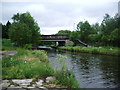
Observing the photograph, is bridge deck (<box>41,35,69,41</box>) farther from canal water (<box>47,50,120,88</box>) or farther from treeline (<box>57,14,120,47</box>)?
canal water (<box>47,50,120,88</box>)

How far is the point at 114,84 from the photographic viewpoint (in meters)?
9.10

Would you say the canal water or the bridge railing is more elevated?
the bridge railing

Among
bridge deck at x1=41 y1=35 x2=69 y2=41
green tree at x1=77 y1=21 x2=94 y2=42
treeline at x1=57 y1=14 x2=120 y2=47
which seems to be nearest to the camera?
treeline at x1=57 y1=14 x2=120 y2=47

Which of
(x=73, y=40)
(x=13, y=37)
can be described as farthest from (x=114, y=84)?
(x=73, y=40)

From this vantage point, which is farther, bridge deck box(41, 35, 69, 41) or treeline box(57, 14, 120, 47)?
bridge deck box(41, 35, 69, 41)

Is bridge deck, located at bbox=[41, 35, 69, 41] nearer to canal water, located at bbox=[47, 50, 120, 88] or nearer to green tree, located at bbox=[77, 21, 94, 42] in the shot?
green tree, located at bbox=[77, 21, 94, 42]

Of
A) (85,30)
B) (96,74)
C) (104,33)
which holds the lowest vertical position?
(96,74)

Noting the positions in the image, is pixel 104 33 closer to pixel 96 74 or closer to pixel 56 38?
pixel 56 38

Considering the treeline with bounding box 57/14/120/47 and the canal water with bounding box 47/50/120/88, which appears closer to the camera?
the canal water with bounding box 47/50/120/88

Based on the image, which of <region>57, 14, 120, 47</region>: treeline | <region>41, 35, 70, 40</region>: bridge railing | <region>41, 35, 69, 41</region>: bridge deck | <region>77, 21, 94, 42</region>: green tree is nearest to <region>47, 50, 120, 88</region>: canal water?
<region>57, 14, 120, 47</region>: treeline

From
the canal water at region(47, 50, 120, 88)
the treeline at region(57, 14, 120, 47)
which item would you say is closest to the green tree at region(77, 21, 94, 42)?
the treeline at region(57, 14, 120, 47)

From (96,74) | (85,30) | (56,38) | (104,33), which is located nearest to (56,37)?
(56,38)

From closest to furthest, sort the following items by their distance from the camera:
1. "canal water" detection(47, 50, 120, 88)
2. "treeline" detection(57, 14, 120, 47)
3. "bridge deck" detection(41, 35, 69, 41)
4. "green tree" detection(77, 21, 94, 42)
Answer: "canal water" detection(47, 50, 120, 88) < "treeline" detection(57, 14, 120, 47) < "green tree" detection(77, 21, 94, 42) < "bridge deck" detection(41, 35, 69, 41)

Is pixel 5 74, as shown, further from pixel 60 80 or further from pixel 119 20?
pixel 119 20
